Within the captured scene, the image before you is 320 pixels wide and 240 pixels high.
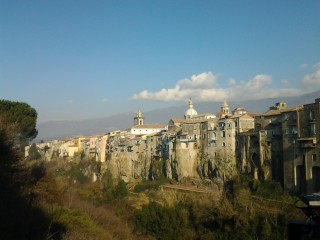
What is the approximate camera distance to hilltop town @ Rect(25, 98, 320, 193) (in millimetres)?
34500

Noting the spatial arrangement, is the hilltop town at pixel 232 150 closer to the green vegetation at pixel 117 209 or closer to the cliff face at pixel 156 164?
the cliff face at pixel 156 164

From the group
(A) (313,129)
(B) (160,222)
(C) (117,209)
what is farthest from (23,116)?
(A) (313,129)

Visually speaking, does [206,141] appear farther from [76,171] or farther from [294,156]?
[76,171]

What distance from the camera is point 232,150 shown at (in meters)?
44.5

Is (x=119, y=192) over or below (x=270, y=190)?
below

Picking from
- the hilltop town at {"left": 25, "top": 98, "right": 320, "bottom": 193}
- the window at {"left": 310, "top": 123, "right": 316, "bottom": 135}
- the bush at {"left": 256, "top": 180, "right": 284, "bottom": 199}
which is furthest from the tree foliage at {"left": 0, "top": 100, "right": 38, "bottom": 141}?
the window at {"left": 310, "top": 123, "right": 316, "bottom": 135}

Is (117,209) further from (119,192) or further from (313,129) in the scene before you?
(313,129)

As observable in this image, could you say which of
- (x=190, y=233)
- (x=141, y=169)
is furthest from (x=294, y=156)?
(x=141, y=169)

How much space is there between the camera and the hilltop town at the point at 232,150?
3450 cm

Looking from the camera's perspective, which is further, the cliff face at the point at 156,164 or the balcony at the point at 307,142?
the cliff face at the point at 156,164

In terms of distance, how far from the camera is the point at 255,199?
33.7m

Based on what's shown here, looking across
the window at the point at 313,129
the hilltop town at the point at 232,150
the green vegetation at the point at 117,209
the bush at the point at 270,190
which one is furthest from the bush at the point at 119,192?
the window at the point at 313,129

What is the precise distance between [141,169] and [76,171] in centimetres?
1194

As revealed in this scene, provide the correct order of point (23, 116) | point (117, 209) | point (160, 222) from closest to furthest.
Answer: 1. point (160, 222)
2. point (23, 116)
3. point (117, 209)
